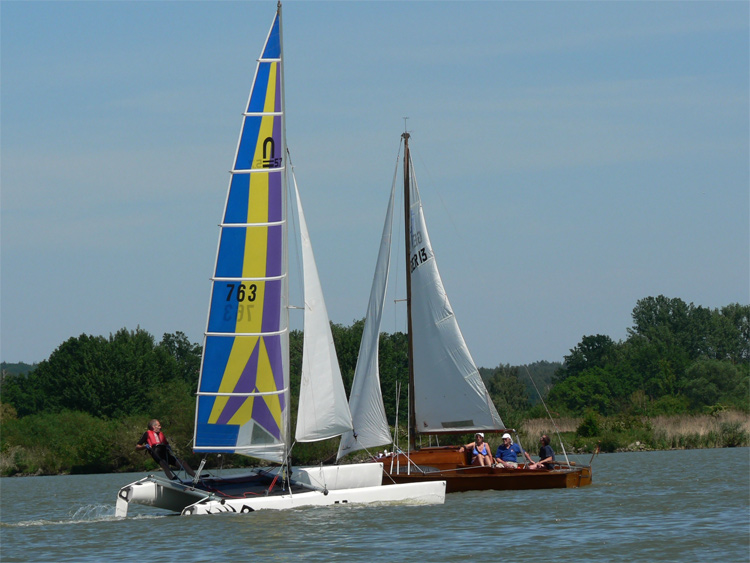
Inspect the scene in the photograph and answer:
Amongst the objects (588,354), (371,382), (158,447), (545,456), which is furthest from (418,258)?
(588,354)

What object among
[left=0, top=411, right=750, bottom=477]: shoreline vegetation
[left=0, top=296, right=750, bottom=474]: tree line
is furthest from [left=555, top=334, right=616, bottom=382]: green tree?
[left=0, top=411, right=750, bottom=477]: shoreline vegetation

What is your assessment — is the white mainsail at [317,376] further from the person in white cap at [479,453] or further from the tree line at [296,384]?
the person in white cap at [479,453]

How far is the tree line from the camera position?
50125mm

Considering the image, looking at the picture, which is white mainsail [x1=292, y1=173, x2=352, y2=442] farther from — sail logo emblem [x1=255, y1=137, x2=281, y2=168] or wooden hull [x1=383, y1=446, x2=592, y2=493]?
wooden hull [x1=383, y1=446, x2=592, y2=493]

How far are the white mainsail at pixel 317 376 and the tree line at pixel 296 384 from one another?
1.74 metres

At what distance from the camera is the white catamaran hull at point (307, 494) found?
19.8 metres

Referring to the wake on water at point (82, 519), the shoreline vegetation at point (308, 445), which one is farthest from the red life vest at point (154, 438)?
the shoreline vegetation at point (308, 445)

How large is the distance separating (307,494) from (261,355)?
2.66 metres

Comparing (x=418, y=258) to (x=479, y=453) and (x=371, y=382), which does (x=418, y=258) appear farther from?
(x=479, y=453)

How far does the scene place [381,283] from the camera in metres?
26.3

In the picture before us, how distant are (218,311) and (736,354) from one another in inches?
3598

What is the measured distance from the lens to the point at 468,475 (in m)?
24.3

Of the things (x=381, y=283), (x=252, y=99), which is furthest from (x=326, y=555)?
(x=381, y=283)

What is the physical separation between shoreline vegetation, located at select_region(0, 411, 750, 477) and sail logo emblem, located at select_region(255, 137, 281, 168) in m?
23.8
